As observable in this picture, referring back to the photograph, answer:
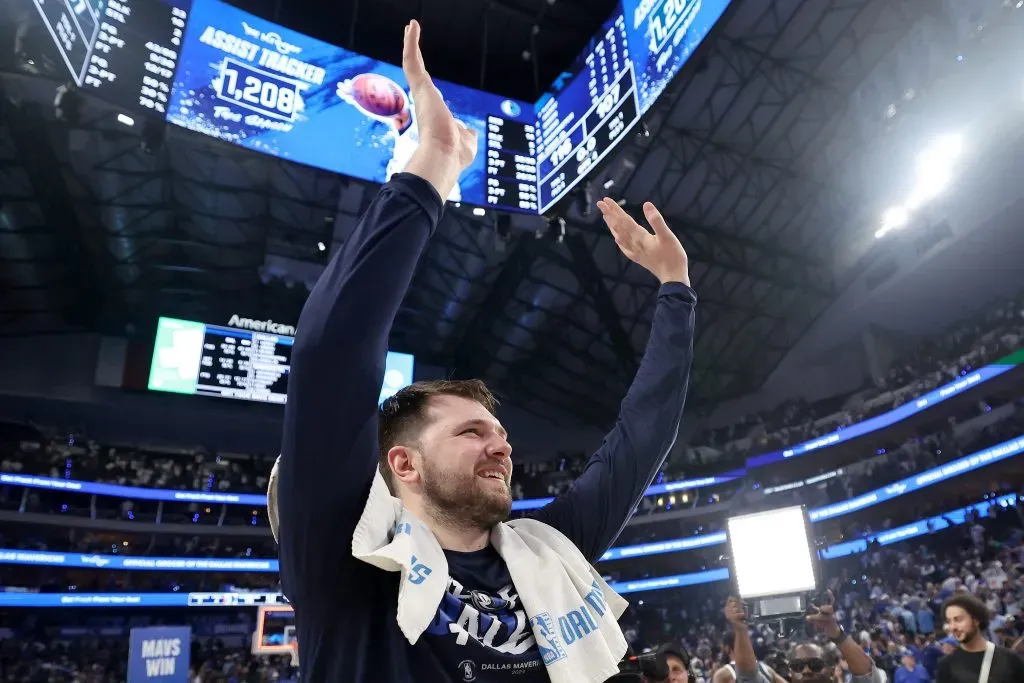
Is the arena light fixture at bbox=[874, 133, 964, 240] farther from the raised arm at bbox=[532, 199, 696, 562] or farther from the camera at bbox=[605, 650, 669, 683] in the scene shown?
the raised arm at bbox=[532, 199, 696, 562]

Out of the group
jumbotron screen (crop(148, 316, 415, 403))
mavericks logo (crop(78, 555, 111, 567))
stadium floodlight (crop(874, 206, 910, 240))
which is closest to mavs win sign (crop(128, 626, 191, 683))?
jumbotron screen (crop(148, 316, 415, 403))

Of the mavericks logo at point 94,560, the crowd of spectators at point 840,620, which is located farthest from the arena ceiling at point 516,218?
the crowd of spectators at point 840,620

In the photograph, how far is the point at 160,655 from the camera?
6766 mm

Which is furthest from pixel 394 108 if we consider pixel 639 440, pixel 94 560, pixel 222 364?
pixel 94 560

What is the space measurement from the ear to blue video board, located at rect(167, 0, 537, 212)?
587cm

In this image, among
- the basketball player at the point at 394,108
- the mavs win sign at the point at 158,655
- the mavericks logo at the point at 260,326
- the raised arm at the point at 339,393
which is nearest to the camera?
the raised arm at the point at 339,393

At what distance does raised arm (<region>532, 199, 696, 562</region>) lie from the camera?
1.50 metres

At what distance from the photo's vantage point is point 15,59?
697cm

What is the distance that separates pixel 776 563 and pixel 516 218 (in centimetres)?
909

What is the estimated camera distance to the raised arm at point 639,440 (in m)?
1.50

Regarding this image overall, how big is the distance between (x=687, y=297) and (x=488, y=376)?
808 inches

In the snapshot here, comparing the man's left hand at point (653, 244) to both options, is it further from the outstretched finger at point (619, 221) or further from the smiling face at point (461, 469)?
the smiling face at point (461, 469)

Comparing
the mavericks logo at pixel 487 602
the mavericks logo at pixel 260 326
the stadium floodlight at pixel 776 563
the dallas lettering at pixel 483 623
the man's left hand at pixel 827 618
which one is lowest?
the man's left hand at pixel 827 618

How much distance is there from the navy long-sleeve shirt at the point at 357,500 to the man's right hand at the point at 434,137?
0.13 ft
